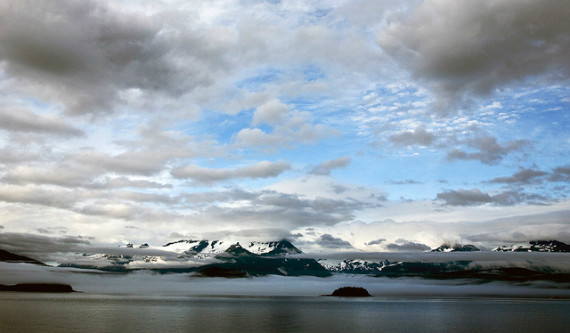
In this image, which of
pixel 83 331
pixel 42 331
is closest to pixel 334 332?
pixel 83 331

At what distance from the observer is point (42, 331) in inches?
4387

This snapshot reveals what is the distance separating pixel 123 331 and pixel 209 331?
22.5 metres

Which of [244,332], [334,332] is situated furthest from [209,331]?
[334,332]

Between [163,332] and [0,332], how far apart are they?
136ft

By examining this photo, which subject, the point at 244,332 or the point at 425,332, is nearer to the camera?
the point at 244,332

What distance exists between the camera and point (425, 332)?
414 feet

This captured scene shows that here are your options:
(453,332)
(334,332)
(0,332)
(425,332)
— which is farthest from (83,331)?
(453,332)

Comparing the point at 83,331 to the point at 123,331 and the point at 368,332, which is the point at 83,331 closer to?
the point at 123,331

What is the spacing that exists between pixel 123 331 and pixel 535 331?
397 feet

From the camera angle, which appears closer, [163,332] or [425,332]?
[163,332]

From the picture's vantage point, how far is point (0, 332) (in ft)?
367

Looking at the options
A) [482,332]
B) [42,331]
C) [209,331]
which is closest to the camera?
[42,331]

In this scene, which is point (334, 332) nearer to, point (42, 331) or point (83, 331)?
point (83, 331)

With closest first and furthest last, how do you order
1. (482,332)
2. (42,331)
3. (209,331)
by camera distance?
1. (42,331)
2. (209,331)
3. (482,332)
